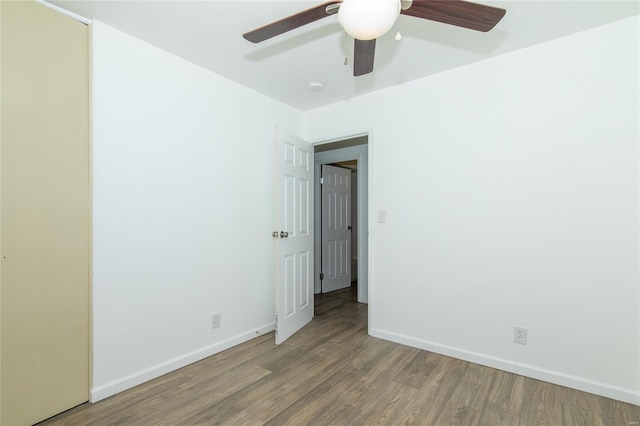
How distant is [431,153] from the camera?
2.73m

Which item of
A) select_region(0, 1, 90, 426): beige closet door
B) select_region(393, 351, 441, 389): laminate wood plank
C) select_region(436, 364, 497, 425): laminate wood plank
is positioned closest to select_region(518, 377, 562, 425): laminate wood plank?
select_region(436, 364, 497, 425): laminate wood plank

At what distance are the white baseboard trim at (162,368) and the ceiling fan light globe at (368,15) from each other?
2515 millimetres

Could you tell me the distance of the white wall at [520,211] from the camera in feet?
6.55

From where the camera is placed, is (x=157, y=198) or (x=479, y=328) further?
(x=479, y=328)

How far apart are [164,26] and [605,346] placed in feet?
11.8

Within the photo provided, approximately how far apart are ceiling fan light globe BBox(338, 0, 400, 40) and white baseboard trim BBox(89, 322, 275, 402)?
2515mm

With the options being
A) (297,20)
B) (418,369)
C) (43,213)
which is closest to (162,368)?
(43,213)

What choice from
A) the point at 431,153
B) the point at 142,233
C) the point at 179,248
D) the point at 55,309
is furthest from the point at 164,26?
the point at 431,153

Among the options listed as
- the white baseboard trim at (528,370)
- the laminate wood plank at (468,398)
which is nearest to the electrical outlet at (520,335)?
the white baseboard trim at (528,370)

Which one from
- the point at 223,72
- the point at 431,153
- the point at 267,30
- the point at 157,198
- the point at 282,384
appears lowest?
the point at 282,384

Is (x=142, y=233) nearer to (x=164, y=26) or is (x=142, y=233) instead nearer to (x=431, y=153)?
(x=164, y=26)

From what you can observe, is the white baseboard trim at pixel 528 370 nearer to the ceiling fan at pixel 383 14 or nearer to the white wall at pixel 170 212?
the white wall at pixel 170 212

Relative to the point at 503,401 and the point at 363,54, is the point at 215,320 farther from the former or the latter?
the point at 363,54

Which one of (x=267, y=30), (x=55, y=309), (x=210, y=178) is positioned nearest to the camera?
(x=267, y=30)
